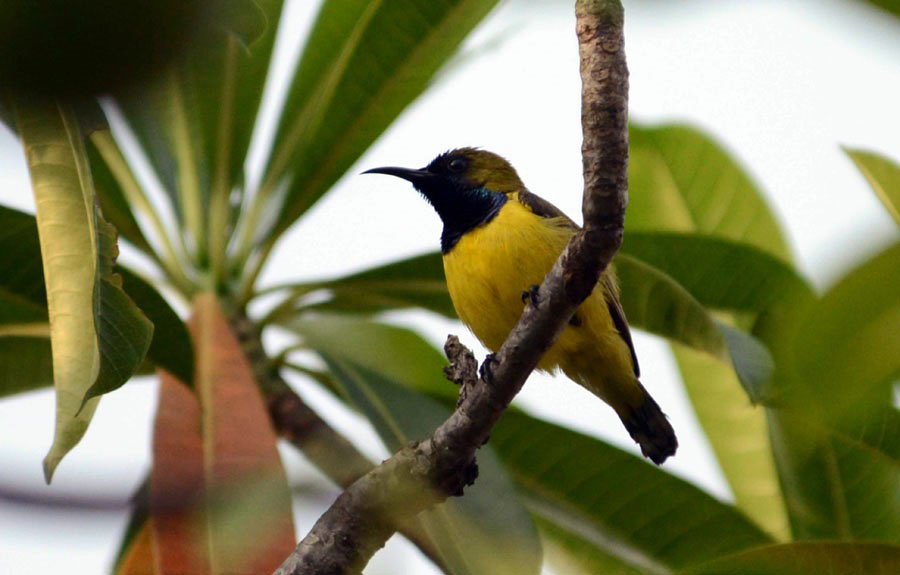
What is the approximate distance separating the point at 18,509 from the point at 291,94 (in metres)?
3.30

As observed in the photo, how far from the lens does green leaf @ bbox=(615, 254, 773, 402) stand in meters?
2.91

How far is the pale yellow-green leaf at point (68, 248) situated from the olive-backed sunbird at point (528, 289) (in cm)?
176

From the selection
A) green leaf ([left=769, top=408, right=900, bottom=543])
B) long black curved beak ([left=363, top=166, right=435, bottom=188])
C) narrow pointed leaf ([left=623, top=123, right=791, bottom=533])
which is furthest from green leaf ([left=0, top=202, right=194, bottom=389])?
narrow pointed leaf ([left=623, top=123, right=791, bottom=533])

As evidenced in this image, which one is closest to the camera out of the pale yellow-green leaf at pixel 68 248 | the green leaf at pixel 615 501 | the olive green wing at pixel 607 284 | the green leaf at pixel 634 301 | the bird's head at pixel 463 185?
the pale yellow-green leaf at pixel 68 248

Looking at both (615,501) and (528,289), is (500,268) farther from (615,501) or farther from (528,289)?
(615,501)

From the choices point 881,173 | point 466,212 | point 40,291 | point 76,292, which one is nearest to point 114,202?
point 40,291

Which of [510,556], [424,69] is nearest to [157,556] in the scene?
[510,556]

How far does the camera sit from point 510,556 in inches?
112

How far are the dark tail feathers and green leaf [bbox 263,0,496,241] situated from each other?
146 cm

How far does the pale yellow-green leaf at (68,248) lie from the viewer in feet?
6.36

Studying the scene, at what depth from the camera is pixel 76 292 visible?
6.73 ft

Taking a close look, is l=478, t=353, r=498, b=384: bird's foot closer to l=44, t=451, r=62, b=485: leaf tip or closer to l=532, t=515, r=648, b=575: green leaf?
l=44, t=451, r=62, b=485: leaf tip

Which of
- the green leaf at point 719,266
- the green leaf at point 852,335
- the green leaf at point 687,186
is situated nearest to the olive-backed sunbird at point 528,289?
the green leaf at point 719,266

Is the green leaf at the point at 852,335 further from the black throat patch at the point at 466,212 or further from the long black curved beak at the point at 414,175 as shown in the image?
the long black curved beak at the point at 414,175
